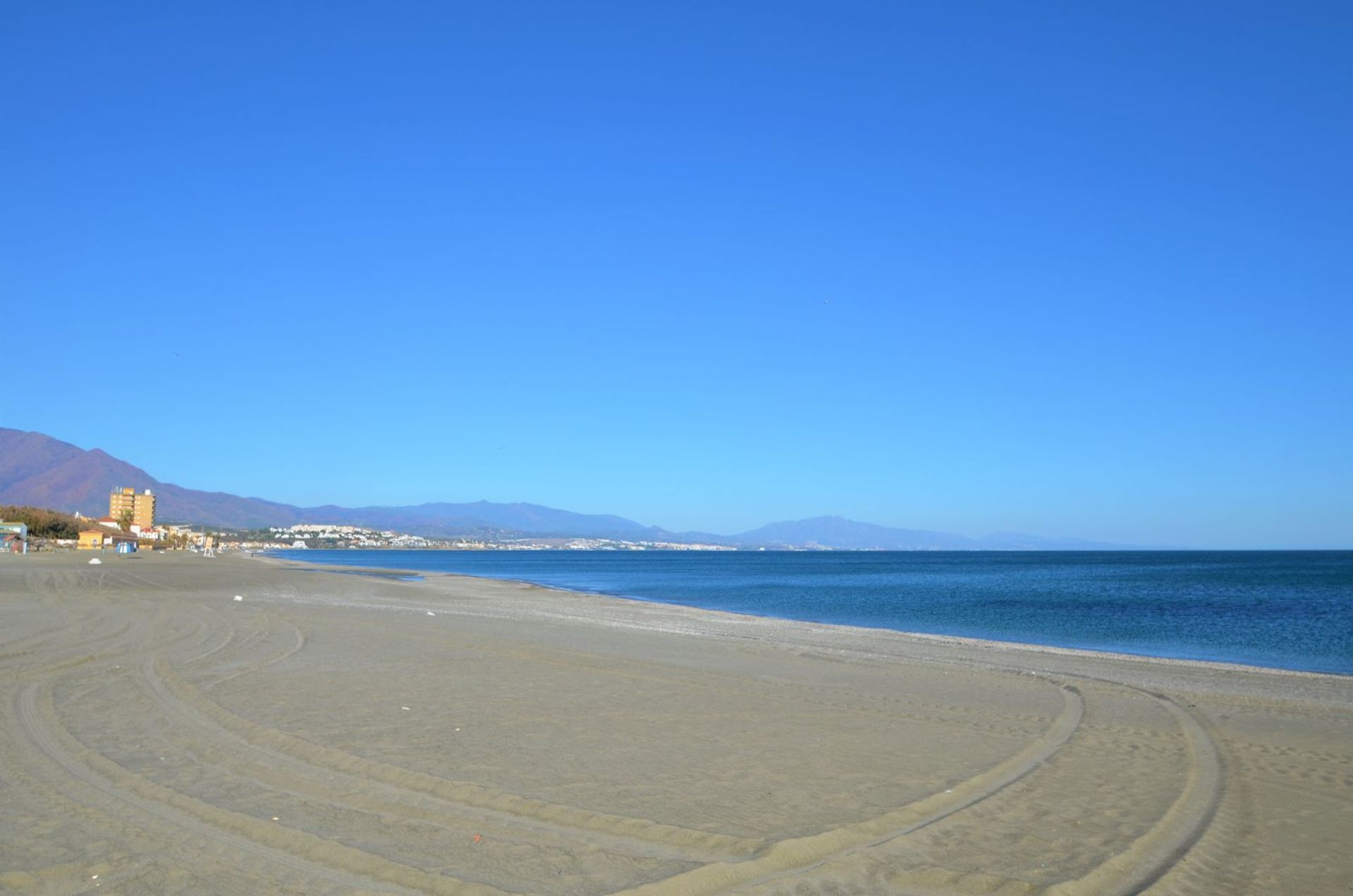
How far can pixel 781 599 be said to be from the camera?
174 feet

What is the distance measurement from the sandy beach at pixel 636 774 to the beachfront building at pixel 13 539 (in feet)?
266

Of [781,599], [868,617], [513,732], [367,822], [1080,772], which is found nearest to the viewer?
[367,822]

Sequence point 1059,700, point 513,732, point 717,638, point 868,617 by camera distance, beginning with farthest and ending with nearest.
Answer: point 868,617, point 717,638, point 1059,700, point 513,732

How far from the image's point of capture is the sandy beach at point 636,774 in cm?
667

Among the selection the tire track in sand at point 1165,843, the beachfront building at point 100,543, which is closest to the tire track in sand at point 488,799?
the tire track in sand at point 1165,843

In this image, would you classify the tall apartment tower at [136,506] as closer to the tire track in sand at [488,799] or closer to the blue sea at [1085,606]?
the blue sea at [1085,606]

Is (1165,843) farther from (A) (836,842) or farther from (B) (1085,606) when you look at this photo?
(B) (1085,606)

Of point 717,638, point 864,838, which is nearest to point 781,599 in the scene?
point 717,638

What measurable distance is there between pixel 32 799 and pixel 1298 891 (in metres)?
9.49

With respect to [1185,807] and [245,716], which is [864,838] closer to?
[1185,807]

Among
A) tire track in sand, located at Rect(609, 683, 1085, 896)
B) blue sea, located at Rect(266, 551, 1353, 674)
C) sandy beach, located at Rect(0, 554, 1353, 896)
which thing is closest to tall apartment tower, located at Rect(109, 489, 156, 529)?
blue sea, located at Rect(266, 551, 1353, 674)

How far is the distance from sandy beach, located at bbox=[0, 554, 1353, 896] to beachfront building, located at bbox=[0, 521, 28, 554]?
3186 inches

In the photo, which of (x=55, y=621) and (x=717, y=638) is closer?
(x=55, y=621)

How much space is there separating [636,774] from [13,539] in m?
103
